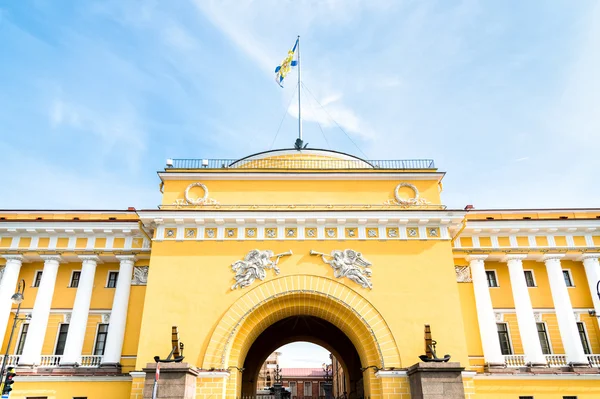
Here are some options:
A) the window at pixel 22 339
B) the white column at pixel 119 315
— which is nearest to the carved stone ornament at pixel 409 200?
the white column at pixel 119 315

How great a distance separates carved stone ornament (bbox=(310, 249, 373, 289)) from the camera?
16047mm

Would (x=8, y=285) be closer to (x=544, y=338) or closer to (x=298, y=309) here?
(x=298, y=309)

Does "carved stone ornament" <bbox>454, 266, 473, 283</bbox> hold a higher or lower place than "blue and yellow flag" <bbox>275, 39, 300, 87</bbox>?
lower

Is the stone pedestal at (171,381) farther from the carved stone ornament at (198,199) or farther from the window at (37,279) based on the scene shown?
the window at (37,279)

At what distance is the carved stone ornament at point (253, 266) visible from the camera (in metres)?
16.0

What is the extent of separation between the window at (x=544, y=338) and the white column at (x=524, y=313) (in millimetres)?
860

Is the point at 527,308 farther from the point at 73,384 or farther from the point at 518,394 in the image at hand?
the point at 73,384

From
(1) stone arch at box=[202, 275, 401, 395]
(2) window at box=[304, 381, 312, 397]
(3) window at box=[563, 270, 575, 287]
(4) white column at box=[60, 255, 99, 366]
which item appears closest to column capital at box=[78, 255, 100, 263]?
(4) white column at box=[60, 255, 99, 366]

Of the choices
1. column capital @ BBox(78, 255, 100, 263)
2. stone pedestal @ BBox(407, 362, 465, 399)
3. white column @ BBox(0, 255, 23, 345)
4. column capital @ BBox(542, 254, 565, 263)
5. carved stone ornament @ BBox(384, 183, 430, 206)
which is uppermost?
carved stone ornament @ BBox(384, 183, 430, 206)

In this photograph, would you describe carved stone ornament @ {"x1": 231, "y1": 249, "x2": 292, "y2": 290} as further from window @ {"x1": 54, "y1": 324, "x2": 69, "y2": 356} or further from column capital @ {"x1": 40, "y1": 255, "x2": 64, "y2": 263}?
column capital @ {"x1": 40, "y1": 255, "x2": 64, "y2": 263}

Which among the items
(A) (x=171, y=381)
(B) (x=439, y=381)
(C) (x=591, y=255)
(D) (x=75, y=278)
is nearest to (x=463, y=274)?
(C) (x=591, y=255)

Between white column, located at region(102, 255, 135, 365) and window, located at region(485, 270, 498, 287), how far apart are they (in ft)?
48.8

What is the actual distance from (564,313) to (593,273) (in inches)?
87.0

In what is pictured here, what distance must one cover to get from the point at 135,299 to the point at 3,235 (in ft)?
20.6
